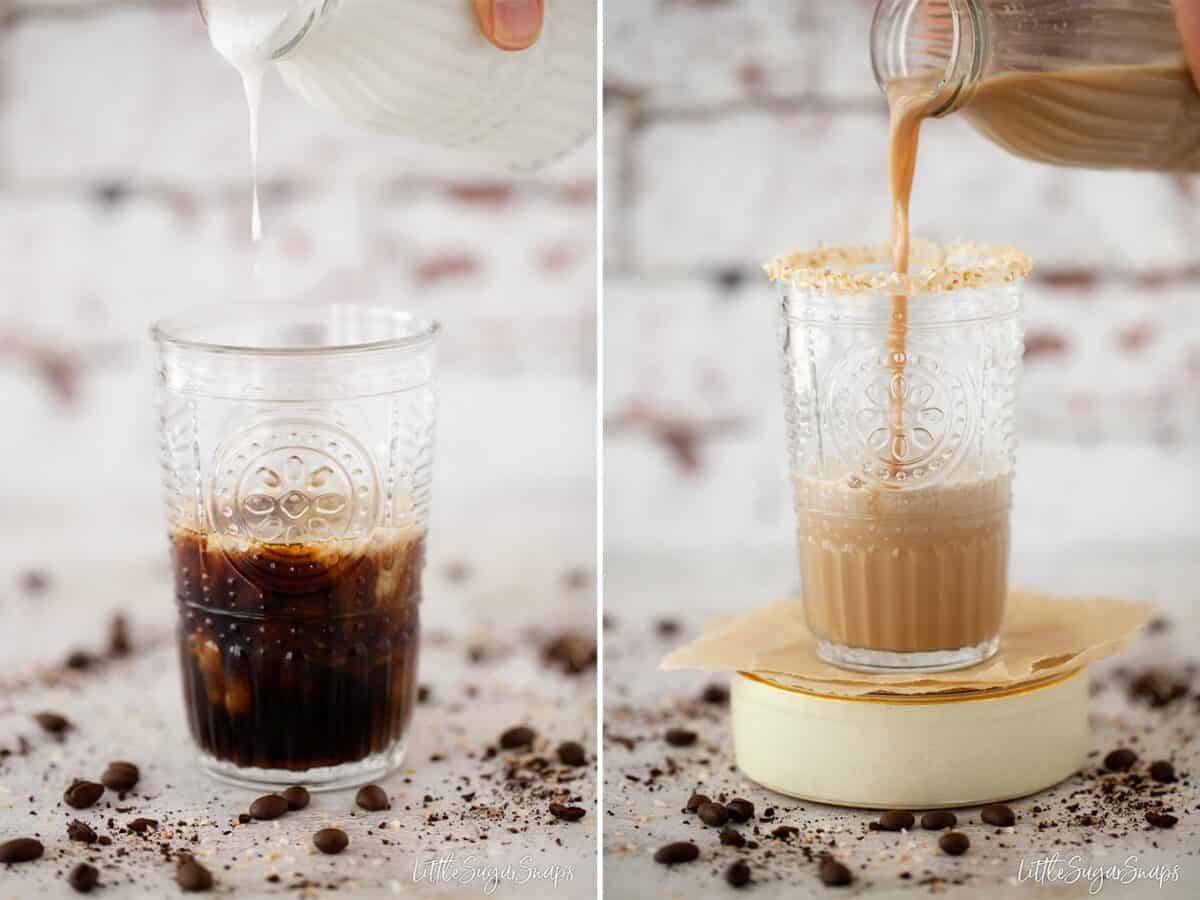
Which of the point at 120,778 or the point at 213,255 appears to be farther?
the point at 213,255

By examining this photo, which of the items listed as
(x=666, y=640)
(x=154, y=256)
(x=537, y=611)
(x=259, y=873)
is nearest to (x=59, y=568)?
(x=154, y=256)

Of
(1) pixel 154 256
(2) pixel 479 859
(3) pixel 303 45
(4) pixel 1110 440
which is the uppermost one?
(3) pixel 303 45

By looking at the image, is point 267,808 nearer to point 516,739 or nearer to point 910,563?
point 516,739

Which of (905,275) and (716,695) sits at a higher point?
(905,275)

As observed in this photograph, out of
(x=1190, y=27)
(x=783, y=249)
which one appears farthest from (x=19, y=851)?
(x=783, y=249)

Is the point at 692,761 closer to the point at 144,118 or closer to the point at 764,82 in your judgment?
the point at 764,82

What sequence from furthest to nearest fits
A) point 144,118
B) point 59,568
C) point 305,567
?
point 144,118 < point 59,568 < point 305,567
